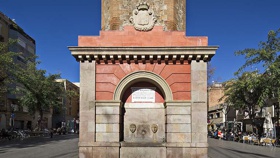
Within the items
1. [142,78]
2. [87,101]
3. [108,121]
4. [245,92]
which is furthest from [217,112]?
[87,101]

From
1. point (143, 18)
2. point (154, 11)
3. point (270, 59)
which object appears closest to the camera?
point (143, 18)

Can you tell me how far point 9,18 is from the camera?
48406 millimetres

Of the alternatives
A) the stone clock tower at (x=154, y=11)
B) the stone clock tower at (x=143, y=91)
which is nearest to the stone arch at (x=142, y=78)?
the stone clock tower at (x=143, y=91)

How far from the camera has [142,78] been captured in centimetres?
1466

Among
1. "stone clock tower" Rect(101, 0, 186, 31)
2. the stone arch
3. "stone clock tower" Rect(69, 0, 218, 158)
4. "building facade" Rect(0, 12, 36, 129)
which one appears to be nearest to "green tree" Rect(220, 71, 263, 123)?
"stone clock tower" Rect(101, 0, 186, 31)

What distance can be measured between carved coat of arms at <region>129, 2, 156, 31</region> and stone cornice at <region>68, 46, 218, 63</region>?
128 centimetres

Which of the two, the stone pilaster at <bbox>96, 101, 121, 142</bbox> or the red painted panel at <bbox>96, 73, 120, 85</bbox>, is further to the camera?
the red painted panel at <bbox>96, 73, 120, 85</bbox>

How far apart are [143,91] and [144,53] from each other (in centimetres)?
201

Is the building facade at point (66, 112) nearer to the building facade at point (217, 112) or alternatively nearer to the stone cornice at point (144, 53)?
the building facade at point (217, 112)

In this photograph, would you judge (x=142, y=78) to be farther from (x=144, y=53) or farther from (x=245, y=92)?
(x=245, y=92)

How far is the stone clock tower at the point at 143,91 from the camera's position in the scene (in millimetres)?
14125

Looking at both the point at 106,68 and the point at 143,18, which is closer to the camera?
the point at 106,68

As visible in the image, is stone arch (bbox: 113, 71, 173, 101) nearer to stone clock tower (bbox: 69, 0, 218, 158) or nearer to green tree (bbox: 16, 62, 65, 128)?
stone clock tower (bbox: 69, 0, 218, 158)

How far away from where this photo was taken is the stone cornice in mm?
14109
